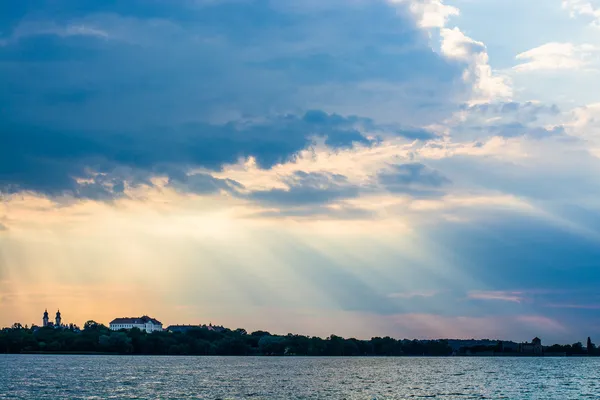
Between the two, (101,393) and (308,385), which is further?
(308,385)

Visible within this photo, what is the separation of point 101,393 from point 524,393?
236 feet

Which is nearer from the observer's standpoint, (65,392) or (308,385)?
(65,392)

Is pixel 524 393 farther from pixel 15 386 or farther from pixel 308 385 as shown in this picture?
pixel 15 386

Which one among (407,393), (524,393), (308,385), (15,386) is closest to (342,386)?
(308,385)

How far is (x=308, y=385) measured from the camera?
5655 inches

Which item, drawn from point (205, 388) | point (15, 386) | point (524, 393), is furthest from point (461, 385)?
point (15, 386)

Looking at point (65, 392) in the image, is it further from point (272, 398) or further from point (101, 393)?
point (272, 398)

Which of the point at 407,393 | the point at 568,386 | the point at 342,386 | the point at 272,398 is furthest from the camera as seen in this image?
the point at 568,386

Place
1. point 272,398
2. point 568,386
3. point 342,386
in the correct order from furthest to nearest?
1. point 568,386
2. point 342,386
3. point 272,398

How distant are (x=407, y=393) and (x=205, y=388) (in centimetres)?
3437

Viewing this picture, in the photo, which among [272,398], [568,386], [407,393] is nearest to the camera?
[272,398]

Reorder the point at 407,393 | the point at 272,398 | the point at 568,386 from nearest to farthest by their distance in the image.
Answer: the point at 272,398 → the point at 407,393 → the point at 568,386

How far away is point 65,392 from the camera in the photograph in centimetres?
11438

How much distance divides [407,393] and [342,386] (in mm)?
20730
